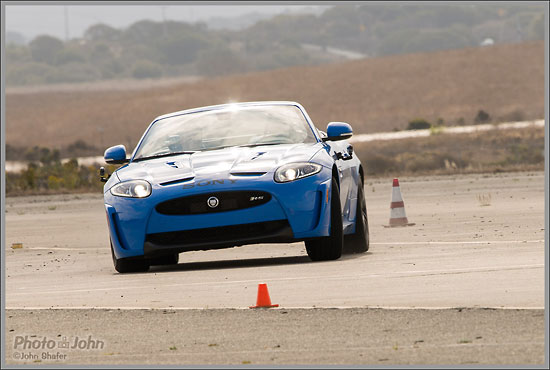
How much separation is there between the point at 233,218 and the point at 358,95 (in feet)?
332

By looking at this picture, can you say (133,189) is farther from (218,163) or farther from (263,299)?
(263,299)

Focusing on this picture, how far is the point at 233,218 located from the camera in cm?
1094

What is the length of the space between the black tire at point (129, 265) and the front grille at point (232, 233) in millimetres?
974

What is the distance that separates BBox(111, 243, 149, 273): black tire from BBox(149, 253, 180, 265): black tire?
0.39 metres

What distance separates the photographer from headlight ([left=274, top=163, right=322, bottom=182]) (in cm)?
1102

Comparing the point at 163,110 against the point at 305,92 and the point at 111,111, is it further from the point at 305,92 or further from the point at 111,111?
the point at 305,92

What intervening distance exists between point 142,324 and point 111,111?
112 m

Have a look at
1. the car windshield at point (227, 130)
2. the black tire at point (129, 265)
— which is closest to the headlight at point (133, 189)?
the black tire at point (129, 265)

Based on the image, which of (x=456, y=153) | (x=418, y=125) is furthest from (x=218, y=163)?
(x=418, y=125)

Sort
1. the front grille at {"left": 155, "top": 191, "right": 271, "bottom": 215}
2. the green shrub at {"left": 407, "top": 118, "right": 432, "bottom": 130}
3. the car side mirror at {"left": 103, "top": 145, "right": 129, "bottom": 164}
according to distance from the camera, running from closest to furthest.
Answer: the front grille at {"left": 155, "top": 191, "right": 271, "bottom": 215}, the car side mirror at {"left": 103, "top": 145, "right": 129, "bottom": 164}, the green shrub at {"left": 407, "top": 118, "right": 432, "bottom": 130}

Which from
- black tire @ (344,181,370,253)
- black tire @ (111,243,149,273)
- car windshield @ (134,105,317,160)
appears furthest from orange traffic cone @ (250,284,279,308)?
black tire @ (344,181,370,253)

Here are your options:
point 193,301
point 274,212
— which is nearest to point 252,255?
point 274,212

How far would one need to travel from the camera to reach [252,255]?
551 inches

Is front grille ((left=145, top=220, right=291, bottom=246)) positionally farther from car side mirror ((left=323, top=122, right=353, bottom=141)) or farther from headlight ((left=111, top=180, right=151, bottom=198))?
car side mirror ((left=323, top=122, right=353, bottom=141))
